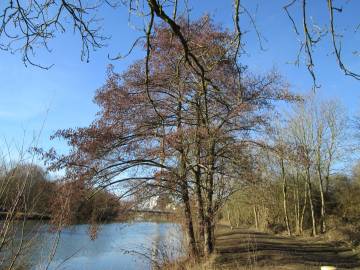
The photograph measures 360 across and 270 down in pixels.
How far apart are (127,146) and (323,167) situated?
68.8 ft

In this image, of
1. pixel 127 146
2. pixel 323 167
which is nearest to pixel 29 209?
pixel 127 146

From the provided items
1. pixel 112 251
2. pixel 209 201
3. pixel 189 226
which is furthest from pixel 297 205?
pixel 209 201

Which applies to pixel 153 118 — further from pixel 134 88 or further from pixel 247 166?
pixel 247 166

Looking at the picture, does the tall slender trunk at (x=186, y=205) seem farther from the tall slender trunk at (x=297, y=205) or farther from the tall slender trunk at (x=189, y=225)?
the tall slender trunk at (x=297, y=205)

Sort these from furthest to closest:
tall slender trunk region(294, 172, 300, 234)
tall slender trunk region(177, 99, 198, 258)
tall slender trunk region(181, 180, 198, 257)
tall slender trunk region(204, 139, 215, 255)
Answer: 1. tall slender trunk region(294, 172, 300, 234)
2. tall slender trunk region(181, 180, 198, 257)
3. tall slender trunk region(204, 139, 215, 255)
4. tall slender trunk region(177, 99, 198, 258)

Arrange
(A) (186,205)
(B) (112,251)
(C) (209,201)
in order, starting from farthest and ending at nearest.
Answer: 1. (B) (112,251)
2. (A) (186,205)
3. (C) (209,201)

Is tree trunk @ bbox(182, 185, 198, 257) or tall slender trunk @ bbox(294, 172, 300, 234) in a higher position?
tall slender trunk @ bbox(294, 172, 300, 234)

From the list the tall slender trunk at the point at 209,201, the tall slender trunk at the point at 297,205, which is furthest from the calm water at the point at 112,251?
the tall slender trunk at the point at 297,205

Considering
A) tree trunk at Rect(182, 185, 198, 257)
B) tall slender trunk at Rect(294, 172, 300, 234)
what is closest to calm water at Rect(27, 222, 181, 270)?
tree trunk at Rect(182, 185, 198, 257)

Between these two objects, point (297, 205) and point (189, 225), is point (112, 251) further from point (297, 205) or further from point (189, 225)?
point (297, 205)

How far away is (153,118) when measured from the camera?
13.9 metres

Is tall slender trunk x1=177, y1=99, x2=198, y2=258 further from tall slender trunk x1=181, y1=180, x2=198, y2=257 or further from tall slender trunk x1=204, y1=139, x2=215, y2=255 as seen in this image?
tall slender trunk x1=204, y1=139, x2=215, y2=255

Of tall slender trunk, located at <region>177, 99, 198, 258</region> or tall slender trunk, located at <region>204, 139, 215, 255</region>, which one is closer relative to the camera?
tall slender trunk, located at <region>177, 99, 198, 258</region>

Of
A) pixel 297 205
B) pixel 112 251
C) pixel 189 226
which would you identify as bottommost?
pixel 112 251
